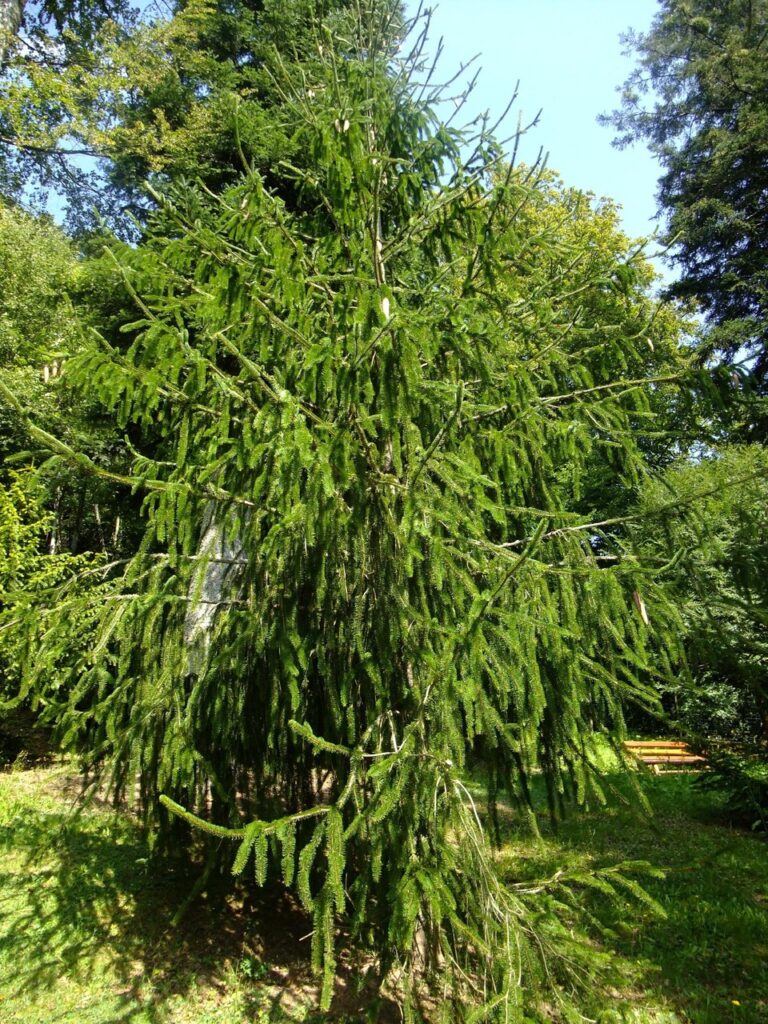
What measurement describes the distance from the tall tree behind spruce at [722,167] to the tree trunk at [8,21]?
13842 mm

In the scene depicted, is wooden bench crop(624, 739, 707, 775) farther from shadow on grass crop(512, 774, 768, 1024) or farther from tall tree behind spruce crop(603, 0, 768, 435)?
tall tree behind spruce crop(603, 0, 768, 435)

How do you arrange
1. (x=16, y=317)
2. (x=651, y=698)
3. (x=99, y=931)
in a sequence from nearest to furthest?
(x=651, y=698) < (x=99, y=931) < (x=16, y=317)

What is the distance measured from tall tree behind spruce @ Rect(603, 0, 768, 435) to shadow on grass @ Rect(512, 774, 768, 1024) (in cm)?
917

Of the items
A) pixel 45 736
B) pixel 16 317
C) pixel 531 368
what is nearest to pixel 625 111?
pixel 16 317

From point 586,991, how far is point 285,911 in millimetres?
2865

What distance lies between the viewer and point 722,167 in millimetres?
15008

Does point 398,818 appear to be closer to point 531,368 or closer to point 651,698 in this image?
point 651,698

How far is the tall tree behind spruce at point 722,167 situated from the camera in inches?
569

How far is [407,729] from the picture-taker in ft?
9.20

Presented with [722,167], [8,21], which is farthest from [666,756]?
[8,21]

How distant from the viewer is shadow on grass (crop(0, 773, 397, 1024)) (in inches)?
161

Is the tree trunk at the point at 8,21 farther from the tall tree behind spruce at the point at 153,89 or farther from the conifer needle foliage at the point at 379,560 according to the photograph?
the conifer needle foliage at the point at 379,560

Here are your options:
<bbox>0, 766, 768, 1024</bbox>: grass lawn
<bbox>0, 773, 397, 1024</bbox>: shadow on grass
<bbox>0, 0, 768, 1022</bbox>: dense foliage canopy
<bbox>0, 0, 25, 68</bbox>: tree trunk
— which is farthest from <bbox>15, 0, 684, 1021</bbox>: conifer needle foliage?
<bbox>0, 0, 25, 68</bbox>: tree trunk

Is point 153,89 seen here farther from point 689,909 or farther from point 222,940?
point 689,909
